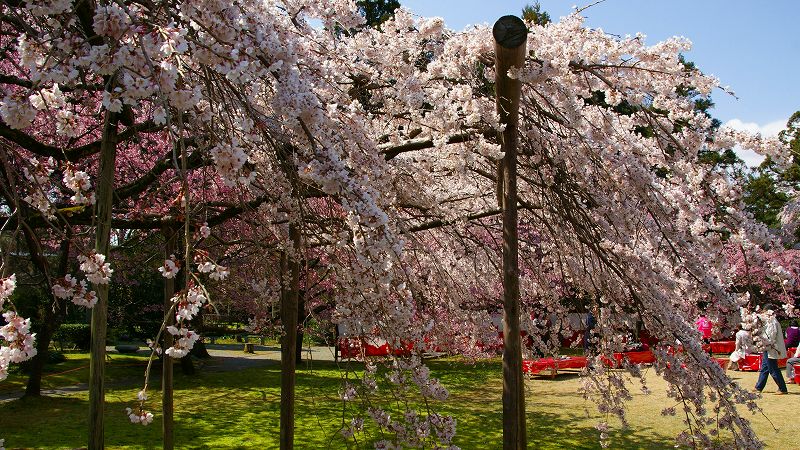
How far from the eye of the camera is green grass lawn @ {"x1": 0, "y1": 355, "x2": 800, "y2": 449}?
6883 mm

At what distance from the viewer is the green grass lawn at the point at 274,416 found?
688 cm

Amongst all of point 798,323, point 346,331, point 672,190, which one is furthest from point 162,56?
point 798,323

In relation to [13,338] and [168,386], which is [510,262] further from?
[168,386]

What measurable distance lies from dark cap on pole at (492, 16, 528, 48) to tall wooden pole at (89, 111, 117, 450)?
2.09m

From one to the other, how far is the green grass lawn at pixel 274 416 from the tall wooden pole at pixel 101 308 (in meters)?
1.94

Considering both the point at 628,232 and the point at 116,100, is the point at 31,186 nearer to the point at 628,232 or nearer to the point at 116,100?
the point at 116,100

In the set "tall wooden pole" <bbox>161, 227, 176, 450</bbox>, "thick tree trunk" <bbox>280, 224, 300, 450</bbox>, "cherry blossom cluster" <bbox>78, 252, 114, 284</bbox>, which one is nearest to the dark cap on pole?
"thick tree trunk" <bbox>280, 224, 300, 450</bbox>

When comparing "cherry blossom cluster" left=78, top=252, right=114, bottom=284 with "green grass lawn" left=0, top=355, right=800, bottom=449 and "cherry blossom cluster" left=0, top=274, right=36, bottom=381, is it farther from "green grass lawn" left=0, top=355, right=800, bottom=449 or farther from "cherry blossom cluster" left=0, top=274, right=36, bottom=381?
"green grass lawn" left=0, top=355, right=800, bottom=449

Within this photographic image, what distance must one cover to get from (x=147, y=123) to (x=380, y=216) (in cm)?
248

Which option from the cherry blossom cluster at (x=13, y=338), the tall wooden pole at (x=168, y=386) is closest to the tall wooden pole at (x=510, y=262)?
the cherry blossom cluster at (x=13, y=338)

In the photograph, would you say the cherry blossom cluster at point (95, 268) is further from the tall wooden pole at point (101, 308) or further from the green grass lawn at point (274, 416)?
the green grass lawn at point (274, 416)

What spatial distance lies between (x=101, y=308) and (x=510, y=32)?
259cm

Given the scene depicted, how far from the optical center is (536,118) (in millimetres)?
4625

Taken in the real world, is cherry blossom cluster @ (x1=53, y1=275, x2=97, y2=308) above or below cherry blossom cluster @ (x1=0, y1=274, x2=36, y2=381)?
above
